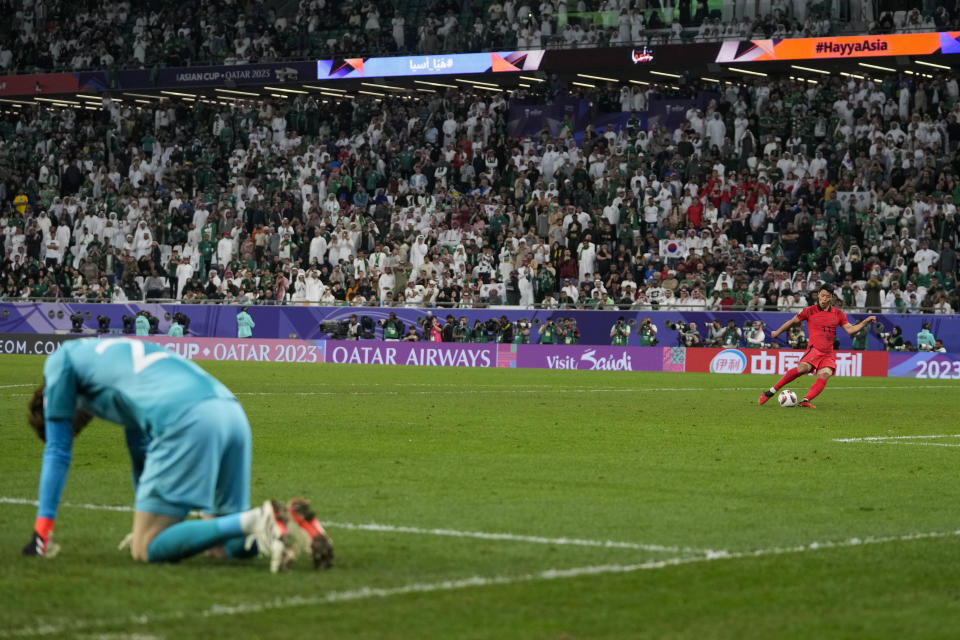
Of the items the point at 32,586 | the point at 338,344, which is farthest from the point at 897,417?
the point at 338,344

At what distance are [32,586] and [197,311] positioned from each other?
124 feet

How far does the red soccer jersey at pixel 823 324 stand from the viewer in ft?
81.8

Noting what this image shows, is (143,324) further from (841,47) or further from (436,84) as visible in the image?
(841,47)

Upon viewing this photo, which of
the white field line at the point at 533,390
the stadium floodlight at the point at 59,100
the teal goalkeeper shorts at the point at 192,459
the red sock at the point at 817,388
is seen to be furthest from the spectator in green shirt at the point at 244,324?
the teal goalkeeper shorts at the point at 192,459

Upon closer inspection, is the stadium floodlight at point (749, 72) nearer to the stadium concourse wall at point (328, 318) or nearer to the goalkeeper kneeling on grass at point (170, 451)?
the stadium concourse wall at point (328, 318)

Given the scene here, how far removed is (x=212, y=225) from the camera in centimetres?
4859

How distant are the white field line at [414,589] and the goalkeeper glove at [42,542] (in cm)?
165

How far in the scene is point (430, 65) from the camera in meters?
49.2

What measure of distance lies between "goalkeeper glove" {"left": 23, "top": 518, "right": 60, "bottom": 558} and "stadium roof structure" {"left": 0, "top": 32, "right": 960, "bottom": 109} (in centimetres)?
3729

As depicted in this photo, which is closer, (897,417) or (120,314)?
(897,417)

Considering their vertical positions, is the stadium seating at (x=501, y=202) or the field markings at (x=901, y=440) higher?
the stadium seating at (x=501, y=202)

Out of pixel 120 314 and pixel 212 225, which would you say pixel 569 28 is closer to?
pixel 212 225

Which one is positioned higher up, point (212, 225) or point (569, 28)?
point (569, 28)

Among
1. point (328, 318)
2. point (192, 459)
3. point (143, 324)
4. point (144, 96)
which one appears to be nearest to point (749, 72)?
point (328, 318)
